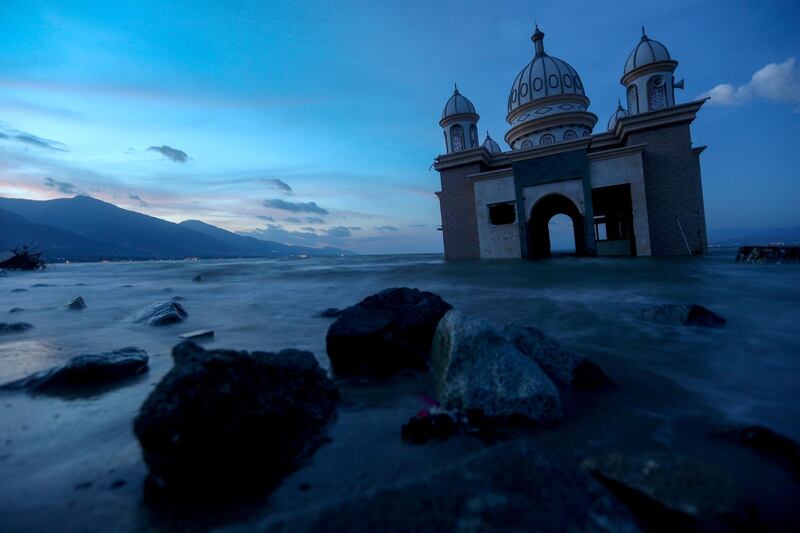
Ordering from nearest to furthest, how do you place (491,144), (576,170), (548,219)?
(576,170)
(548,219)
(491,144)

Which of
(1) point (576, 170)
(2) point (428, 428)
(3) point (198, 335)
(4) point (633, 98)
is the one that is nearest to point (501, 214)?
(1) point (576, 170)

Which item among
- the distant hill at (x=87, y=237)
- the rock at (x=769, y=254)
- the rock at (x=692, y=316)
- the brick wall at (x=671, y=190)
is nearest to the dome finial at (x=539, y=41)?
the brick wall at (x=671, y=190)

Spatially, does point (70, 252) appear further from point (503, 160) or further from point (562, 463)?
point (562, 463)

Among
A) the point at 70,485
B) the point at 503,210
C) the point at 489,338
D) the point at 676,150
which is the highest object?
the point at 676,150

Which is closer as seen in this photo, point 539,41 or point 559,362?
point 559,362

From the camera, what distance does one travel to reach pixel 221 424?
68.6 inches

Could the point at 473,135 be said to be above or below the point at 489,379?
above

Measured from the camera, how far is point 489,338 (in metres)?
2.55

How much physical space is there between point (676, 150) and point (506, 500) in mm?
21738

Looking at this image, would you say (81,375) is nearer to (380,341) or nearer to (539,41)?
(380,341)

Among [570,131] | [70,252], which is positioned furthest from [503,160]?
[70,252]

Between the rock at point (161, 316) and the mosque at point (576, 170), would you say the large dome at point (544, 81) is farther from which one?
the rock at point (161, 316)

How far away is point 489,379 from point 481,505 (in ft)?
3.59

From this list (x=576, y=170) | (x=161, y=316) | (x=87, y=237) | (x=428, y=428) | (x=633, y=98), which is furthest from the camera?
(x=87, y=237)
